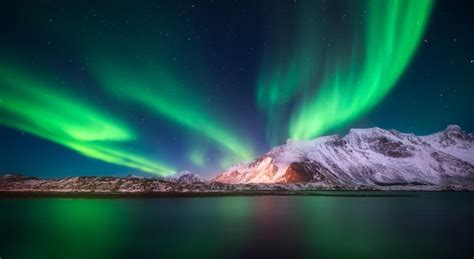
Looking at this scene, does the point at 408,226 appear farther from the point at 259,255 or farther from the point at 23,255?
the point at 23,255

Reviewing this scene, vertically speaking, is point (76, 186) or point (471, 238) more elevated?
point (76, 186)

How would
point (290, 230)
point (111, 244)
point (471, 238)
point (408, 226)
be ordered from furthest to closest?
point (408, 226) < point (290, 230) < point (471, 238) < point (111, 244)

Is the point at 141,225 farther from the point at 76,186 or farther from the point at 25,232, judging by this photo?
the point at 76,186

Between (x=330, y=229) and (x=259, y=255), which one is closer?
(x=259, y=255)

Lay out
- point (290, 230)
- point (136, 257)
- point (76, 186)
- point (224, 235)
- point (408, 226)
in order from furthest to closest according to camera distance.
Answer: point (76, 186), point (408, 226), point (290, 230), point (224, 235), point (136, 257)

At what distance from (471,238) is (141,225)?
41.4 metres

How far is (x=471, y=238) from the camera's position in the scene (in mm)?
38188

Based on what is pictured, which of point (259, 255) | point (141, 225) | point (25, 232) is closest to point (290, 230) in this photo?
point (259, 255)

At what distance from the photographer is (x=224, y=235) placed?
136 ft

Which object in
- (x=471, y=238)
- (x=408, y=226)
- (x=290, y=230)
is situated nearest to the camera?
(x=471, y=238)

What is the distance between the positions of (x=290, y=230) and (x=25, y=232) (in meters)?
33.0

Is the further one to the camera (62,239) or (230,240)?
(62,239)

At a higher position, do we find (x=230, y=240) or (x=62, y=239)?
(x=230, y=240)

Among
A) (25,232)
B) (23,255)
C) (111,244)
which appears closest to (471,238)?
(111,244)
